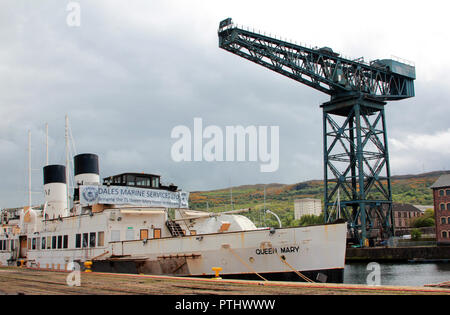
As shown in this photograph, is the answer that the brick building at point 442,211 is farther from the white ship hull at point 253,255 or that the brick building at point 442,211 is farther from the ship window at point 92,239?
the ship window at point 92,239

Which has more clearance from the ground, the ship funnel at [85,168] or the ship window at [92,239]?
the ship funnel at [85,168]

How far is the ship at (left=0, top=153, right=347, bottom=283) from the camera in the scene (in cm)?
2017

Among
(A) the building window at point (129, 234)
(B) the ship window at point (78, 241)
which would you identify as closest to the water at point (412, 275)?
(A) the building window at point (129, 234)

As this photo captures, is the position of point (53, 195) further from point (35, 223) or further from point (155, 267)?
point (155, 267)

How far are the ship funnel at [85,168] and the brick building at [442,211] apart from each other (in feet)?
196

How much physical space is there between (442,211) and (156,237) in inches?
2412

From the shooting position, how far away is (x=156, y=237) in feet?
85.5

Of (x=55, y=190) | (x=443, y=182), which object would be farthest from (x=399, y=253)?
(x=55, y=190)

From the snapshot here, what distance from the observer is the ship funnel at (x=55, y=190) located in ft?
114

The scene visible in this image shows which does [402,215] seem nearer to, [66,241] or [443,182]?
[443,182]

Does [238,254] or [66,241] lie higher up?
[66,241]

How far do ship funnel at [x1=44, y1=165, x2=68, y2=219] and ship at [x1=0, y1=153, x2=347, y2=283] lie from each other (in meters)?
0.07
